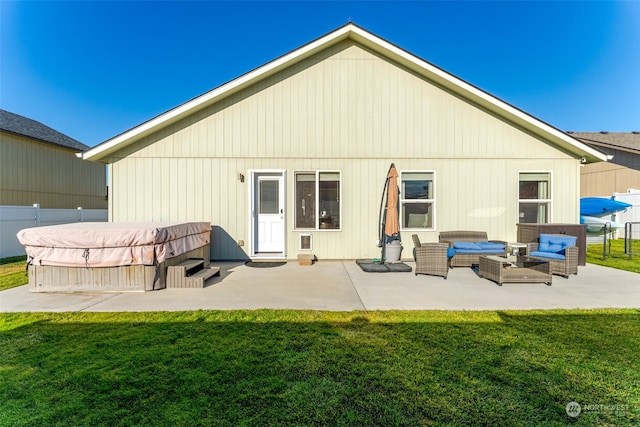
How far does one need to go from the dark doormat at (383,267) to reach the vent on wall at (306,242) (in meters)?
1.50

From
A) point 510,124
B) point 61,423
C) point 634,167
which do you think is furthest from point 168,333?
point 634,167

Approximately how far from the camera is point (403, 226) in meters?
8.00

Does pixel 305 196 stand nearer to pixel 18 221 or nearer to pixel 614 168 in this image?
→ pixel 18 221

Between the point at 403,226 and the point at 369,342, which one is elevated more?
the point at 403,226

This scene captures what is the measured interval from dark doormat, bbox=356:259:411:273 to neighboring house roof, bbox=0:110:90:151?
51.7 ft

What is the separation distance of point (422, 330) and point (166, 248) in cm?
461

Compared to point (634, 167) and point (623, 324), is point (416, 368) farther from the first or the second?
point (634, 167)

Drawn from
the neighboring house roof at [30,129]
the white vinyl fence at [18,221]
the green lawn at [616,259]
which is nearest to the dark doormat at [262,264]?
the white vinyl fence at [18,221]

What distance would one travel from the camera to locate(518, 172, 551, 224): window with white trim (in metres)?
8.06

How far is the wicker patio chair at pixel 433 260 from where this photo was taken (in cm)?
581

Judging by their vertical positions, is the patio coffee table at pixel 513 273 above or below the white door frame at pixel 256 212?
below

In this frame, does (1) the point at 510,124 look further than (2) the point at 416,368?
Yes

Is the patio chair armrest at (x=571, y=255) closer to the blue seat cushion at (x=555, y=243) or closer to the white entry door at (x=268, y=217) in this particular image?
the blue seat cushion at (x=555, y=243)

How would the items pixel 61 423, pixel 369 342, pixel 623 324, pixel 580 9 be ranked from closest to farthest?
pixel 61 423 → pixel 369 342 → pixel 623 324 → pixel 580 9
